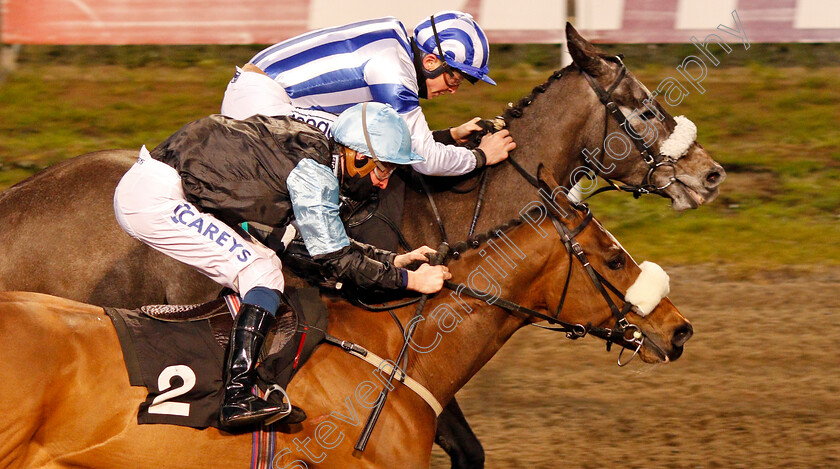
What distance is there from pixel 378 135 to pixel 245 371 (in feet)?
3.02

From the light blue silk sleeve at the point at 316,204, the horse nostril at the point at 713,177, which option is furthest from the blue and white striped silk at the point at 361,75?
the horse nostril at the point at 713,177

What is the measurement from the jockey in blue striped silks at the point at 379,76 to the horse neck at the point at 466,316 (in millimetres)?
816

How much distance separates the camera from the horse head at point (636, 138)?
181 inches

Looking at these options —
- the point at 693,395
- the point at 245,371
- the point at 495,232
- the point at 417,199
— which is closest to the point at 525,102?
the point at 417,199

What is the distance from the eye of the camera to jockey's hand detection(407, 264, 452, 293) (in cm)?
348

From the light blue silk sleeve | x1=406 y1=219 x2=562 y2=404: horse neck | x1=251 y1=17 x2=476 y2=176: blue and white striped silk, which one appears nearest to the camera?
the light blue silk sleeve

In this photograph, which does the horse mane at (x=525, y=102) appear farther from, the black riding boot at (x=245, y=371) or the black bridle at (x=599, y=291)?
the black riding boot at (x=245, y=371)

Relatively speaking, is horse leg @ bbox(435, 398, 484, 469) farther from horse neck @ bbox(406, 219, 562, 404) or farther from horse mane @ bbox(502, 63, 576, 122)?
horse mane @ bbox(502, 63, 576, 122)

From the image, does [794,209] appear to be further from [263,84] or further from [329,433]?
[329,433]

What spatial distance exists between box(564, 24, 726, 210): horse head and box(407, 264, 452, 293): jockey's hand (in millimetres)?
1440

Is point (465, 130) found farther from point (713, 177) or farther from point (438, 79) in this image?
point (713, 177)

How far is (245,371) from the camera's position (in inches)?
127

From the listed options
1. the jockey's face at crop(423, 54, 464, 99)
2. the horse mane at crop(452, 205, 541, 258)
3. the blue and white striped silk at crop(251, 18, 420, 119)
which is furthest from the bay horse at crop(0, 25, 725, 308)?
the horse mane at crop(452, 205, 541, 258)

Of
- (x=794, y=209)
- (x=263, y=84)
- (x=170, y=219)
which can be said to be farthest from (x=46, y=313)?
(x=794, y=209)
